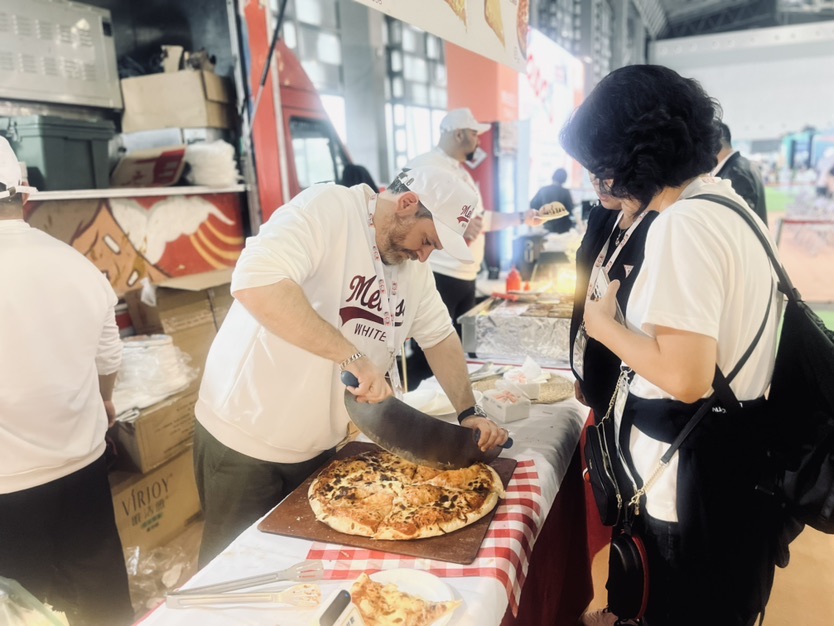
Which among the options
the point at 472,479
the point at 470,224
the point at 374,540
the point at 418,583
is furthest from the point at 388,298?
the point at 470,224

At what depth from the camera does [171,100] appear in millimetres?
3816

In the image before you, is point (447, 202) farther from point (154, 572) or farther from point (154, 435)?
point (154, 572)

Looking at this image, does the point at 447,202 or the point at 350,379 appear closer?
the point at 350,379

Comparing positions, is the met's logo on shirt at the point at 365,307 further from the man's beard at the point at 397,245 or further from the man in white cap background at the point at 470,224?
the man in white cap background at the point at 470,224

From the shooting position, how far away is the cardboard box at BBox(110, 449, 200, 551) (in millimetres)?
2736

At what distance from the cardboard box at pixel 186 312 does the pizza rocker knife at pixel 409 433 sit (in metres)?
2.02

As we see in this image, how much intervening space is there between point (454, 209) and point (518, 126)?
698cm

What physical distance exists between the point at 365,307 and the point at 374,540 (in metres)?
0.64

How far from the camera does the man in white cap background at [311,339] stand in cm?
155

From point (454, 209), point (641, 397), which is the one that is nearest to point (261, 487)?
point (454, 209)

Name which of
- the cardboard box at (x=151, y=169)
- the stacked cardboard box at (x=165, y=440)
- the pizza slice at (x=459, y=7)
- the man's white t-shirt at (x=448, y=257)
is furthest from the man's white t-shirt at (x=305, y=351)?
the cardboard box at (x=151, y=169)

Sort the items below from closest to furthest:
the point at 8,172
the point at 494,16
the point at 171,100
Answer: the point at 8,172 < the point at 494,16 < the point at 171,100

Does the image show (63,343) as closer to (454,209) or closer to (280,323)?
(280,323)

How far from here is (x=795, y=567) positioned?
2.69 meters
